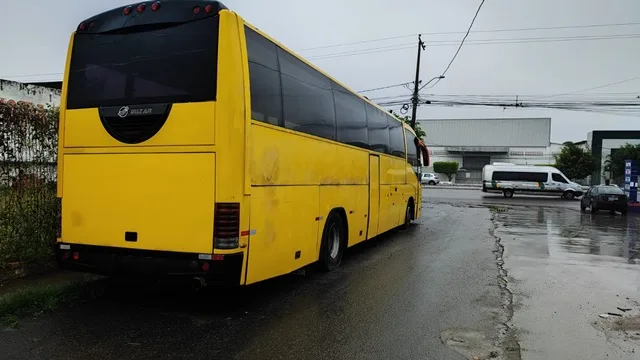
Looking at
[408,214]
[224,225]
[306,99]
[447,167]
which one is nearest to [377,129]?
[306,99]

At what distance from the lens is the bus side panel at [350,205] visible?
7.17 meters

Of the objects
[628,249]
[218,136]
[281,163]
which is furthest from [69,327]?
[628,249]

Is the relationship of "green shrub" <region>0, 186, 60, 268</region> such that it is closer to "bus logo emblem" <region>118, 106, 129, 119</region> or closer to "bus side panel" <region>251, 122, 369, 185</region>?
"bus logo emblem" <region>118, 106, 129, 119</region>

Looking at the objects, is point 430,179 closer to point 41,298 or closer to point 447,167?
point 447,167

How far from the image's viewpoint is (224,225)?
4.87 meters

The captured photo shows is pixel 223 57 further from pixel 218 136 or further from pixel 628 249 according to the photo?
pixel 628 249

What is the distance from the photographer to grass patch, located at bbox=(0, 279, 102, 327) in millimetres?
5148

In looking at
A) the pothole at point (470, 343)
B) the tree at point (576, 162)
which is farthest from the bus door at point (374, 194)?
the tree at point (576, 162)

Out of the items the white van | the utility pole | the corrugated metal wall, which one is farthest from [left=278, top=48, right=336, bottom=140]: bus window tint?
the corrugated metal wall

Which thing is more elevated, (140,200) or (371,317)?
(140,200)

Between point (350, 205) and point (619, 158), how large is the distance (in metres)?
51.7

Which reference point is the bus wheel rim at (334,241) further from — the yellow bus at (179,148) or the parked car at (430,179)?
the parked car at (430,179)

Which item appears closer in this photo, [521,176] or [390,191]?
[390,191]

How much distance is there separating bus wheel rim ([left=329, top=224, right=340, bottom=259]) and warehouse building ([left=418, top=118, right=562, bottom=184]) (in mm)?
62981
